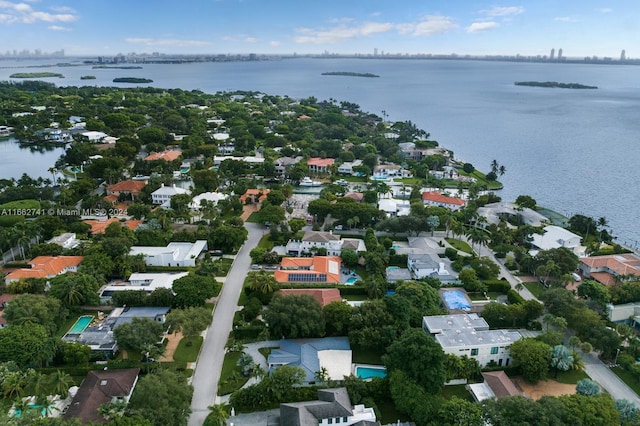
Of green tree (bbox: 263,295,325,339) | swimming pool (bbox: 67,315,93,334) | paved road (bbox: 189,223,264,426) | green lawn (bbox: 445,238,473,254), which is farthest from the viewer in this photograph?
green lawn (bbox: 445,238,473,254)

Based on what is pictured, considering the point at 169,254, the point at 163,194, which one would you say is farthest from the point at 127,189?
the point at 169,254

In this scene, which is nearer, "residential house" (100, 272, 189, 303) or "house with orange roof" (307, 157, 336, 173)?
"residential house" (100, 272, 189, 303)

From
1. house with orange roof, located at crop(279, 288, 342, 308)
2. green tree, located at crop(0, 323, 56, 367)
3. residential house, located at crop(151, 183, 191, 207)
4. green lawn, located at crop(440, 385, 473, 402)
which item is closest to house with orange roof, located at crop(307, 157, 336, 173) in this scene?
residential house, located at crop(151, 183, 191, 207)

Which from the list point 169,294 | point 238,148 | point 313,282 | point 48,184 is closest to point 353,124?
point 238,148

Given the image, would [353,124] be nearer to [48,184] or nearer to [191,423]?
[48,184]

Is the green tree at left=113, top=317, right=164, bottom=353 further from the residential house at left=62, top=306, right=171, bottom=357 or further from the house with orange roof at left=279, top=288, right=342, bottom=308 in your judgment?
the house with orange roof at left=279, top=288, right=342, bottom=308

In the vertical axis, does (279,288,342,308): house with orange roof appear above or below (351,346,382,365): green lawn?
above
